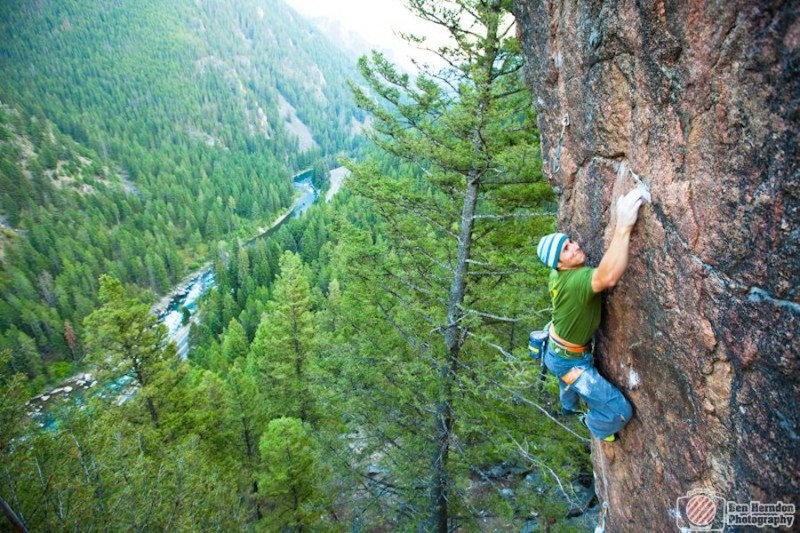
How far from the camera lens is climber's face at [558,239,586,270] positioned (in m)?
4.23

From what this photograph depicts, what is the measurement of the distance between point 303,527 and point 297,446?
108 inches

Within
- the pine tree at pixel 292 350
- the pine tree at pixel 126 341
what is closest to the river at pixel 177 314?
the pine tree at pixel 292 350

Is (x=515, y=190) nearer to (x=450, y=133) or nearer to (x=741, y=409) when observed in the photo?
(x=450, y=133)

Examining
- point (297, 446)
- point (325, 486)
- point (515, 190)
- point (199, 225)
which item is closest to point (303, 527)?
point (297, 446)

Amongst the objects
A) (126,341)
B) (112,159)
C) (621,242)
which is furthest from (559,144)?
(112,159)

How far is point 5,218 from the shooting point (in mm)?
77500

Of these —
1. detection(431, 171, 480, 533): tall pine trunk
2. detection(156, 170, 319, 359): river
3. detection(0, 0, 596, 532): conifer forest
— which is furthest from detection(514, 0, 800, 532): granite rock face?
detection(156, 170, 319, 359): river

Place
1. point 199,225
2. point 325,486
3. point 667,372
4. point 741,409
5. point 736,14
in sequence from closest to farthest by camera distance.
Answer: point 736,14 → point 741,409 → point 667,372 → point 325,486 → point 199,225

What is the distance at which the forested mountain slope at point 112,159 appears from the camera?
6278 centimetres

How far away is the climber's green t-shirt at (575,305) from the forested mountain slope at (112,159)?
30.7 feet

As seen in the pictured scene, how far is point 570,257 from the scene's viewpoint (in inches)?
167

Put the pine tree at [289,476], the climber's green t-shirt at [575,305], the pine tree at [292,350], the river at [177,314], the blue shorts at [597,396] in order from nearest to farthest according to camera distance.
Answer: the climber's green t-shirt at [575,305] < the blue shorts at [597,396] < the pine tree at [289,476] < the pine tree at [292,350] < the river at [177,314]
